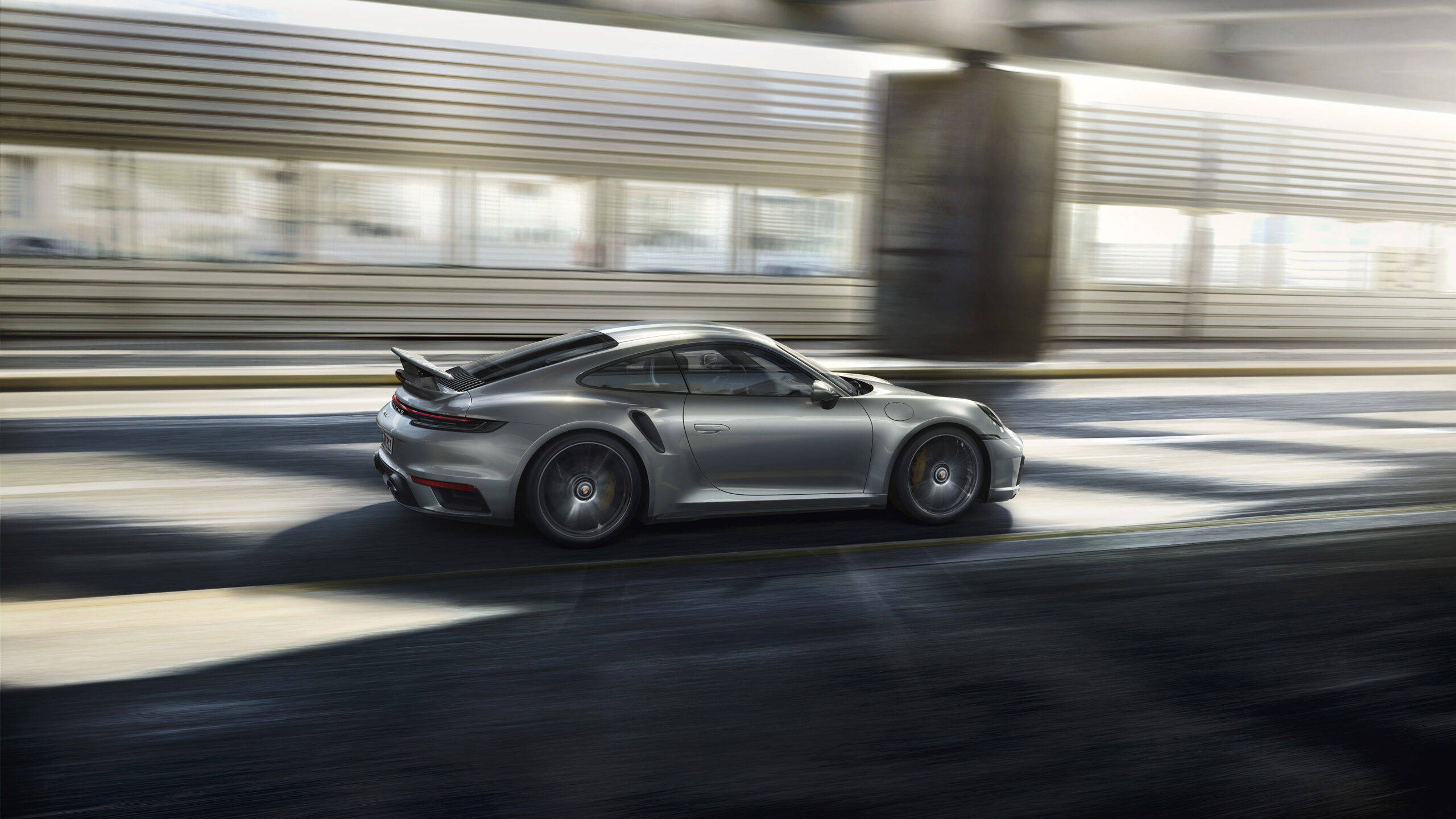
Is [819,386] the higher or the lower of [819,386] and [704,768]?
the higher

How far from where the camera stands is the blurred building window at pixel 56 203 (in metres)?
16.6

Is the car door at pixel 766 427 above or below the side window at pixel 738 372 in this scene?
below

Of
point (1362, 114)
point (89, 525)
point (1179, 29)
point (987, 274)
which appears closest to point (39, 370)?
point (89, 525)

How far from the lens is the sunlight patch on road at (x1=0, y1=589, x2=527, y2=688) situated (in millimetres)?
4301

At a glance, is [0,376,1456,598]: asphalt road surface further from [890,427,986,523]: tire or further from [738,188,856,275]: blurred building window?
[738,188,856,275]: blurred building window

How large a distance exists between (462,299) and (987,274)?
8628 millimetres

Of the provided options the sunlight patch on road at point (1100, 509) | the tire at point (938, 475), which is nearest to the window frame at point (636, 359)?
the tire at point (938, 475)

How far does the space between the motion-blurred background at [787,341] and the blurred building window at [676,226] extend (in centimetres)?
10

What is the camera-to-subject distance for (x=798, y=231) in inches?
833

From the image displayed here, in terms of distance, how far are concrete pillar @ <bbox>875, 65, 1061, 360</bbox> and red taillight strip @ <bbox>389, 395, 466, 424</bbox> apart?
1211 cm

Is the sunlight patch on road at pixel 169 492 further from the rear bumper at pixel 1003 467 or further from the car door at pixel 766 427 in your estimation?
the rear bumper at pixel 1003 467

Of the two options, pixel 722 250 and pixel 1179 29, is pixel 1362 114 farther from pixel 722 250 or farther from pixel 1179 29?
pixel 722 250

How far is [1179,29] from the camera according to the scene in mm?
17141

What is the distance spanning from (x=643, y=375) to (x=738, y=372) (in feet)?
1.85
